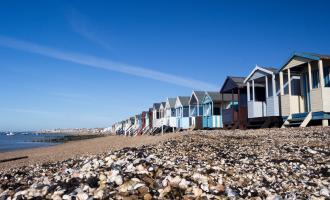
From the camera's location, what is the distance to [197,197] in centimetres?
513

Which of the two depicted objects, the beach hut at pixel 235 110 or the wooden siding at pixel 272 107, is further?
the beach hut at pixel 235 110

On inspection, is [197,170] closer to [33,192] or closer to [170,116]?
[33,192]

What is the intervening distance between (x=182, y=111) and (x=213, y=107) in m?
6.65

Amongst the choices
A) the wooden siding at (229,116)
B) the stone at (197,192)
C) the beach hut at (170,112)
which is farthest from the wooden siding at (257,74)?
the beach hut at (170,112)

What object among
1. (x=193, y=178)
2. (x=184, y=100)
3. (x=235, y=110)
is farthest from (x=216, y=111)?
(x=193, y=178)

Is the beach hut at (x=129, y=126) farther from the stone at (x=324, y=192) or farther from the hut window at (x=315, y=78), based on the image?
the stone at (x=324, y=192)

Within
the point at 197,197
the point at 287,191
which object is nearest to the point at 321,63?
the point at 287,191

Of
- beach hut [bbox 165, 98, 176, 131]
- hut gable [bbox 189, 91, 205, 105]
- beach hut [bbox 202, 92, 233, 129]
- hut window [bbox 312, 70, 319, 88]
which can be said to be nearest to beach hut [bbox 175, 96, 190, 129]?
beach hut [bbox 165, 98, 176, 131]

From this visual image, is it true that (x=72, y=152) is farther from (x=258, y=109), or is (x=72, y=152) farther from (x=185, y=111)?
Result: (x=185, y=111)

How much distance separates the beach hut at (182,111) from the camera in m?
34.8

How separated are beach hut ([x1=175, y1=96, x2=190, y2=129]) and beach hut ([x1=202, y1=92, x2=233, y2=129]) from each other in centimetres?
A: 403

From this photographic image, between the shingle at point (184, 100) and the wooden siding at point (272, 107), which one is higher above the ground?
the shingle at point (184, 100)

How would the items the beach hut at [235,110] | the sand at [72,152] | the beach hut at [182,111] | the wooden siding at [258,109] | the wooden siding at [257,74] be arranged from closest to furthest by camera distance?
the sand at [72,152], the wooden siding at [257,74], the wooden siding at [258,109], the beach hut at [235,110], the beach hut at [182,111]

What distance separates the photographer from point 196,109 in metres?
34.5
